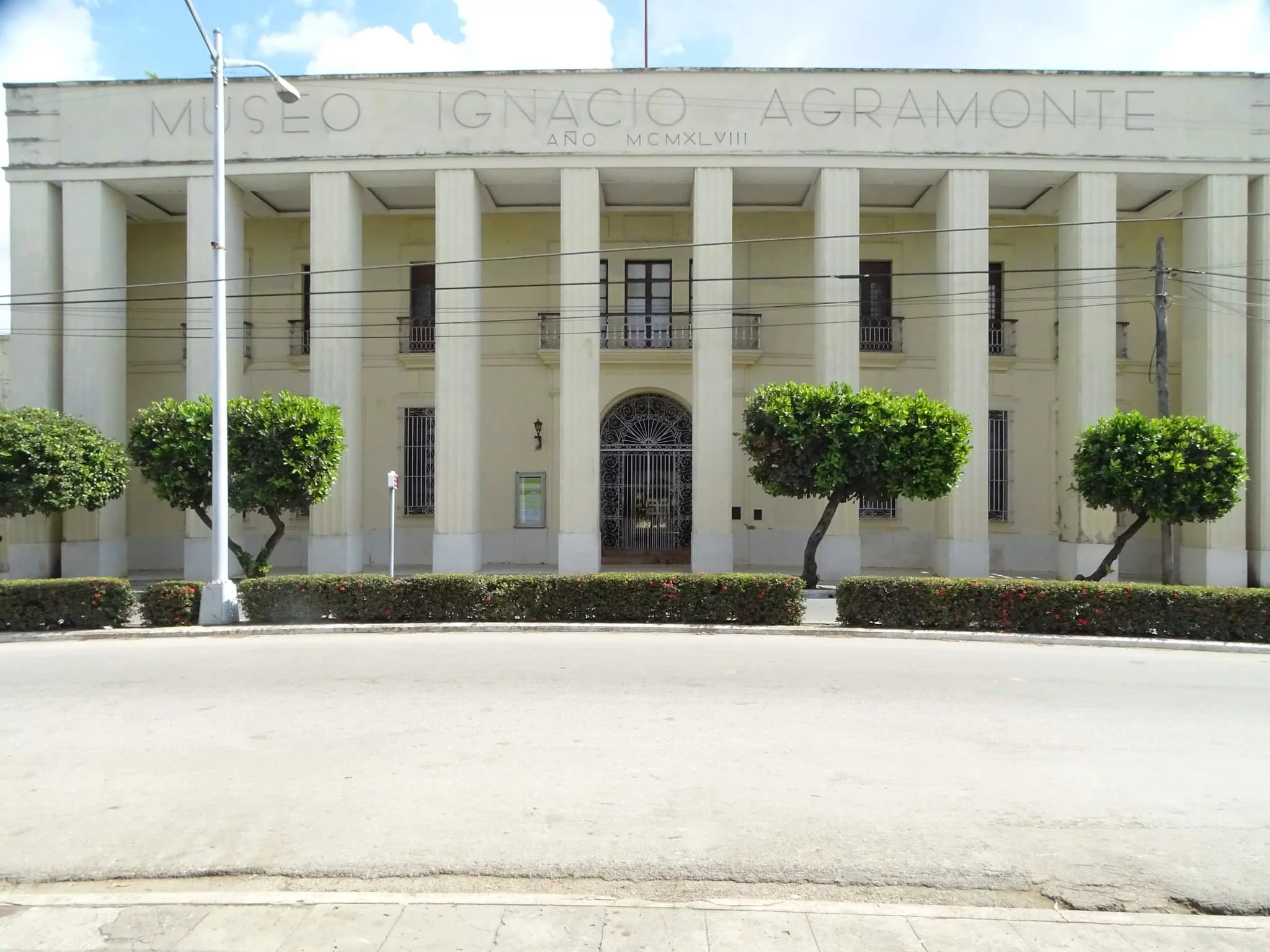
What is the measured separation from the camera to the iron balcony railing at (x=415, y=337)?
21109 millimetres

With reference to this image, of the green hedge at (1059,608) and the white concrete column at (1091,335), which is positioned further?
the white concrete column at (1091,335)

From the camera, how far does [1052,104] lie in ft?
Result: 59.4

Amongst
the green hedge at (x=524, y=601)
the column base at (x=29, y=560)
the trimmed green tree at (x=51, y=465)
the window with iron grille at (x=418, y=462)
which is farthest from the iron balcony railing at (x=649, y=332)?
the column base at (x=29, y=560)

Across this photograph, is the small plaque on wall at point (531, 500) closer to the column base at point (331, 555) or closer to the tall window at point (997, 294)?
the column base at point (331, 555)

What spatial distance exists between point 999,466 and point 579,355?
10959 millimetres

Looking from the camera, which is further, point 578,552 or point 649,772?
point 578,552

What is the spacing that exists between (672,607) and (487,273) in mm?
11720

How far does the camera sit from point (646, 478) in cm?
2120

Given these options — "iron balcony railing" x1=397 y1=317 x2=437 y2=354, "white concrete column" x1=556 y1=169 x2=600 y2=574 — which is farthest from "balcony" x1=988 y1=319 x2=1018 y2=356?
"iron balcony railing" x1=397 y1=317 x2=437 y2=354

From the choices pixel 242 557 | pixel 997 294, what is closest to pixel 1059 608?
pixel 997 294

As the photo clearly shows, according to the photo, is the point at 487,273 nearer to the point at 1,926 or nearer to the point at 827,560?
the point at 827,560

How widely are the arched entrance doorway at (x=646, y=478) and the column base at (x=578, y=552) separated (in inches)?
121

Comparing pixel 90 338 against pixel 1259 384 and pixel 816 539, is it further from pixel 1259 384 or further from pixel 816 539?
pixel 1259 384

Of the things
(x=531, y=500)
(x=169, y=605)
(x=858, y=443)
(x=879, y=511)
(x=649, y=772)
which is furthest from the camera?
(x=531, y=500)
